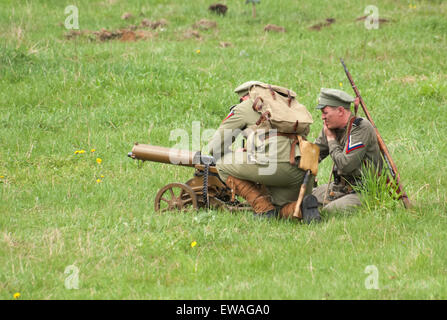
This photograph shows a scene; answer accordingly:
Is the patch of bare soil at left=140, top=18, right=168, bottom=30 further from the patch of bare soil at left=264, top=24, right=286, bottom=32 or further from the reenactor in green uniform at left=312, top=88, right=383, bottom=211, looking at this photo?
the reenactor in green uniform at left=312, top=88, right=383, bottom=211

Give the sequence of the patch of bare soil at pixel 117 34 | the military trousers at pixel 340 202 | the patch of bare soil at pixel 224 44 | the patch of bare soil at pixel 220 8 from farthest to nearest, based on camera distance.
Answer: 1. the patch of bare soil at pixel 220 8
2. the patch of bare soil at pixel 117 34
3. the patch of bare soil at pixel 224 44
4. the military trousers at pixel 340 202

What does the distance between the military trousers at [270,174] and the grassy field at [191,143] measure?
367 millimetres

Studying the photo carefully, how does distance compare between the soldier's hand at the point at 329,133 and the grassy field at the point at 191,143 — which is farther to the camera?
the soldier's hand at the point at 329,133

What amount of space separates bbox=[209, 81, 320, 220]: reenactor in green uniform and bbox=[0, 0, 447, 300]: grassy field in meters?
0.25

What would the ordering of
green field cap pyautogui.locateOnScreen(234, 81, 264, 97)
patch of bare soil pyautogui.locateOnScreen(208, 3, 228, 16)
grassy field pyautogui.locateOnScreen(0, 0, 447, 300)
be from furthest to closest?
patch of bare soil pyautogui.locateOnScreen(208, 3, 228, 16)
green field cap pyautogui.locateOnScreen(234, 81, 264, 97)
grassy field pyautogui.locateOnScreen(0, 0, 447, 300)

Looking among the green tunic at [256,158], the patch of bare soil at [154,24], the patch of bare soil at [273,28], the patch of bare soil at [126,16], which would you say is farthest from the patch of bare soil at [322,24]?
the green tunic at [256,158]

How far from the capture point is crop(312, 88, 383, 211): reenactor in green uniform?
21.8 ft

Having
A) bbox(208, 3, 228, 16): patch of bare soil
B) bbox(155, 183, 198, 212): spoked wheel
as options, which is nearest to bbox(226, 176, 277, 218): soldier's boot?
bbox(155, 183, 198, 212): spoked wheel

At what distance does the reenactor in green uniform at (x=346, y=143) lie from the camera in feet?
21.8

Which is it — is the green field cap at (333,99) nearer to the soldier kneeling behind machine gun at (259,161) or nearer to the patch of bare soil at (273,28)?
the soldier kneeling behind machine gun at (259,161)

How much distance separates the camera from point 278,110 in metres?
6.50

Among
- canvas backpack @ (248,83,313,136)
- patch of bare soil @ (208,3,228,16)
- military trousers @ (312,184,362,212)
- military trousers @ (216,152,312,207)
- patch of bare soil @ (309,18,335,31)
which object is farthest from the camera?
patch of bare soil @ (208,3,228,16)
